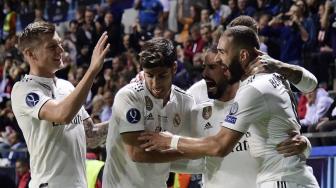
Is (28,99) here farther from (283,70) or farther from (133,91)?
(283,70)

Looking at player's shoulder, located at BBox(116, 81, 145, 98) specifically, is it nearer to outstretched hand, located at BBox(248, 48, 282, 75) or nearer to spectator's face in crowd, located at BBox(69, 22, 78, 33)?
outstretched hand, located at BBox(248, 48, 282, 75)

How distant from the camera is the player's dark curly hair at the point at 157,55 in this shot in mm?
4840

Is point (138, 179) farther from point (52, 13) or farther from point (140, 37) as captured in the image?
point (52, 13)

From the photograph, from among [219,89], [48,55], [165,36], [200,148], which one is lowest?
[200,148]

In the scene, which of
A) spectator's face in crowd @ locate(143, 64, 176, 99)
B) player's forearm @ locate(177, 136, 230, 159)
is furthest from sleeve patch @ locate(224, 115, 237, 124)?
spectator's face in crowd @ locate(143, 64, 176, 99)

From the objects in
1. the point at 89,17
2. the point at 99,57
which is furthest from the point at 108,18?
the point at 99,57

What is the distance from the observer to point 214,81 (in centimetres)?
523

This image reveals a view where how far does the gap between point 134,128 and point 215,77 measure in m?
0.78

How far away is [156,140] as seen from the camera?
4828 millimetres

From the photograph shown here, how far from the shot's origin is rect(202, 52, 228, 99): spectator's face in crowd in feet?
17.0

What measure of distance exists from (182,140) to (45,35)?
131 centimetres

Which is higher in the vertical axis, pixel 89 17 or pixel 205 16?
pixel 89 17

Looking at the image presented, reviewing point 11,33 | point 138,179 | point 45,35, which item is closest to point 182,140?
point 138,179

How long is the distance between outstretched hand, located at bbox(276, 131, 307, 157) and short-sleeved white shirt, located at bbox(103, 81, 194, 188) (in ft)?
2.88
